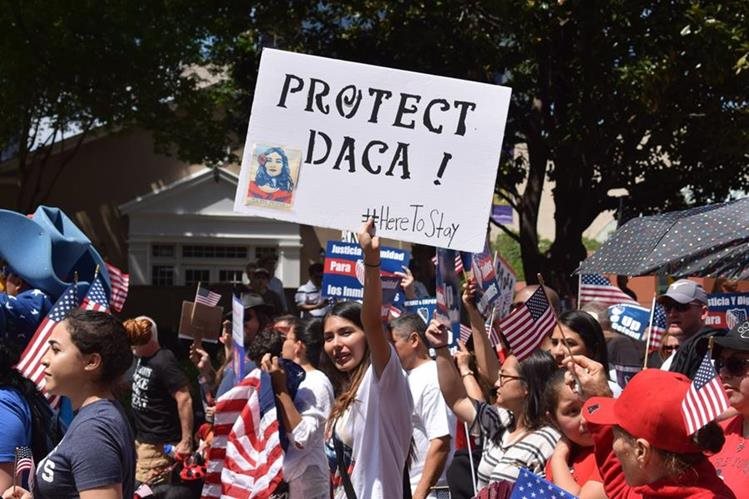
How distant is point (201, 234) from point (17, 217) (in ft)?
87.1

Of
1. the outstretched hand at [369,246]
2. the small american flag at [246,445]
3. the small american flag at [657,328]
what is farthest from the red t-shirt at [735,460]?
the small american flag at [657,328]

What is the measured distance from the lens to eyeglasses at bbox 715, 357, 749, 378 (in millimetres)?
4828

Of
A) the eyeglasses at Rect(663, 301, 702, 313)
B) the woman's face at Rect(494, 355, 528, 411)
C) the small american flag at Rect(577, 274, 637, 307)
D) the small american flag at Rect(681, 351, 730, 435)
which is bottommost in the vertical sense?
the woman's face at Rect(494, 355, 528, 411)

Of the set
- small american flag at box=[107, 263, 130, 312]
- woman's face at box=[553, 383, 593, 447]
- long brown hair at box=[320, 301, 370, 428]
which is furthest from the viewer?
small american flag at box=[107, 263, 130, 312]

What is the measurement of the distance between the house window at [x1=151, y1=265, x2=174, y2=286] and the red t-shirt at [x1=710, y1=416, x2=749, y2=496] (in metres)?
29.1

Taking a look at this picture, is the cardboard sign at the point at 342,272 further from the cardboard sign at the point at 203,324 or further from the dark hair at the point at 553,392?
Answer: the dark hair at the point at 553,392

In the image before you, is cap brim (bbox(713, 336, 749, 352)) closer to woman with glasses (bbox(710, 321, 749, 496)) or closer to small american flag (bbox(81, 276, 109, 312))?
woman with glasses (bbox(710, 321, 749, 496))

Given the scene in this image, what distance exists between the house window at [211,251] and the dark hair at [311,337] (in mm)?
26362

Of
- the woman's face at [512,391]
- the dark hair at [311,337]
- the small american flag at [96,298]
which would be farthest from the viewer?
the dark hair at [311,337]

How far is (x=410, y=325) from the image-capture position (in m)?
6.98

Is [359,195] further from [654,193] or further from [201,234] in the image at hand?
[201,234]

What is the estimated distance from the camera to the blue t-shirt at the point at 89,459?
4082 millimetres

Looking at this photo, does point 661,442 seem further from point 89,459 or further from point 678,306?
point 678,306

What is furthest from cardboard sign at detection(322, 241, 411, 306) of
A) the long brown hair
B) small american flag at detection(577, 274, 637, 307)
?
the long brown hair
